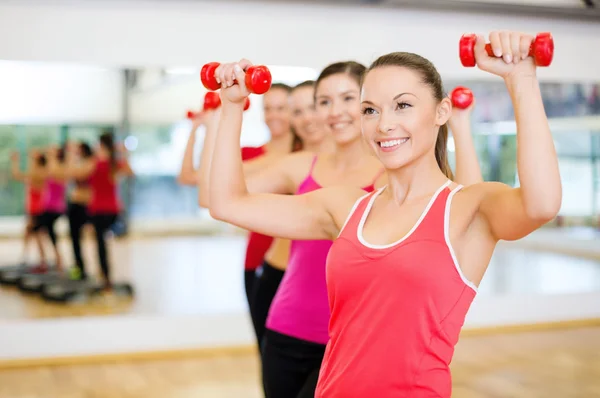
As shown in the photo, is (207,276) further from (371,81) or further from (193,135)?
(371,81)

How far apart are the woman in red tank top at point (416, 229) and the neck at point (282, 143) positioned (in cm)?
175

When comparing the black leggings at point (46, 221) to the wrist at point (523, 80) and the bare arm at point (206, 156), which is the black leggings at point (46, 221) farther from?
the wrist at point (523, 80)

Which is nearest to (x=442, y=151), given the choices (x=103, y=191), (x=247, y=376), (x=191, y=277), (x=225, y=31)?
(x=247, y=376)

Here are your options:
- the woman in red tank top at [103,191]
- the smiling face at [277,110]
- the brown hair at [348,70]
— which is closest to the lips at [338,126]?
the brown hair at [348,70]

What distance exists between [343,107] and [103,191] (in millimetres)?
4301

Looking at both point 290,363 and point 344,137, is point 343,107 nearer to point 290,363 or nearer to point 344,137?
point 344,137

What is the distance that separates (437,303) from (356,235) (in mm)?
216

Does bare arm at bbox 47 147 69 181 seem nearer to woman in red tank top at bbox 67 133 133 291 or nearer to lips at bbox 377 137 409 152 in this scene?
woman in red tank top at bbox 67 133 133 291

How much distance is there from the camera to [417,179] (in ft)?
4.93

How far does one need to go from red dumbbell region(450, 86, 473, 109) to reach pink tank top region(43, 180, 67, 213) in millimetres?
5747

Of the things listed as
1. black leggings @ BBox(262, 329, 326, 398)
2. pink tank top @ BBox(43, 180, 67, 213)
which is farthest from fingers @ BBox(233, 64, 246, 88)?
pink tank top @ BBox(43, 180, 67, 213)

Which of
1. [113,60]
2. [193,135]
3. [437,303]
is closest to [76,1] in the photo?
[113,60]

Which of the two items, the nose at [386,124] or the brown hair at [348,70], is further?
the brown hair at [348,70]

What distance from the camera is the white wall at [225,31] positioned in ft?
15.3
